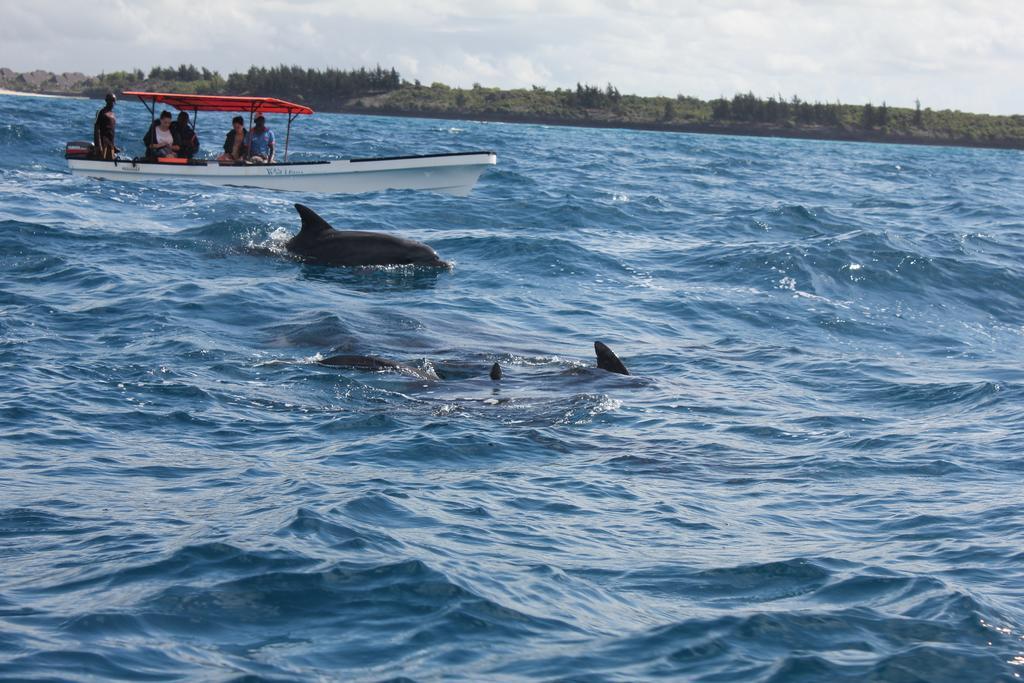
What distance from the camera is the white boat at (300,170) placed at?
28.7m

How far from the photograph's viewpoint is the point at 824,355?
52.4 feet

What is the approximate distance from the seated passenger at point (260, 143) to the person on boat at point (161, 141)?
71.0 inches

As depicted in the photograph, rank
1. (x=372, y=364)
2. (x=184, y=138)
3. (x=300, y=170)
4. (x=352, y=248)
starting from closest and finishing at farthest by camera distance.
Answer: (x=372, y=364), (x=352, y=248), (x=300, y=170), (x=184, y=138)

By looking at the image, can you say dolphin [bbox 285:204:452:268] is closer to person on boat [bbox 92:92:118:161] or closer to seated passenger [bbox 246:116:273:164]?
seated passenger [bbox 246:116:273:164]

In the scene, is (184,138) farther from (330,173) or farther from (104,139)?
(330,173)

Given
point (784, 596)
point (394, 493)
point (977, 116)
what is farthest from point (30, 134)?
point (977, 116)

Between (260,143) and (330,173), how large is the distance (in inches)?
85.2

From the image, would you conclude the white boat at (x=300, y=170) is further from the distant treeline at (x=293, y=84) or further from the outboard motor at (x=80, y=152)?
the distant treeline at (x=293, y=84)

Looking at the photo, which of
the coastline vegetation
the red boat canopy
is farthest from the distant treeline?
the red boat canopy

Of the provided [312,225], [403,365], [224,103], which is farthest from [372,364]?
[224,103]

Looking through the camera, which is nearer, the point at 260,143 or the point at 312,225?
the point at 312,225

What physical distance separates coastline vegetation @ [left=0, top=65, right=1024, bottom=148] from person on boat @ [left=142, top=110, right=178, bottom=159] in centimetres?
8371

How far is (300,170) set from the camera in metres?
28.9

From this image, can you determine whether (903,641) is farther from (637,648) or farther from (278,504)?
(278,504)
